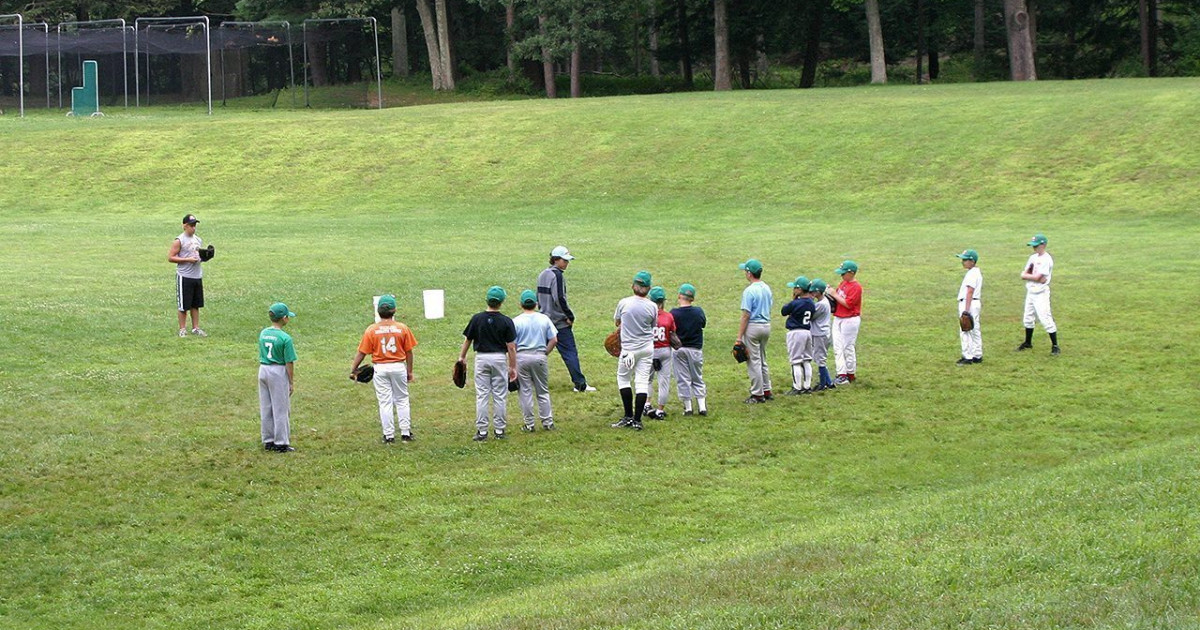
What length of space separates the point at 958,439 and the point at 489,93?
56219 millimetres

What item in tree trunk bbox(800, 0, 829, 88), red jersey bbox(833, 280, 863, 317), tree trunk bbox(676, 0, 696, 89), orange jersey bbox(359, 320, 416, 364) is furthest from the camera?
tree trunk bbox(676, 0, 696, 89)

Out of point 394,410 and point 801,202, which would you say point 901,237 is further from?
point 394,410

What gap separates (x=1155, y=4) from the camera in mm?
67312

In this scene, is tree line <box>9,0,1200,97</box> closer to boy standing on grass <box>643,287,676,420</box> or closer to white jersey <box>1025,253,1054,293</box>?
white jersey <box>1025,253,1054,293</box>

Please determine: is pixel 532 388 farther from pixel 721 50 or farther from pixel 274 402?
pixel 721 50

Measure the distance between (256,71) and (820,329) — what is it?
46628mm

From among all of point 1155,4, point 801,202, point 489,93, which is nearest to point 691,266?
point 801,202

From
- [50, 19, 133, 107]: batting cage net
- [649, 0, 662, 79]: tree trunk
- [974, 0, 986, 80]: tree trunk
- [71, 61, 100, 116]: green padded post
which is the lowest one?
[71, 61, 100, 116]: green padded post

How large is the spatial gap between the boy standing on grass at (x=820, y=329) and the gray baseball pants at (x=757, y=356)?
35.3 inches

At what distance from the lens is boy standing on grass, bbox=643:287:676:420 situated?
17.5 meters

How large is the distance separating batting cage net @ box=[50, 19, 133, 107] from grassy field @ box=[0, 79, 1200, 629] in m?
16.1

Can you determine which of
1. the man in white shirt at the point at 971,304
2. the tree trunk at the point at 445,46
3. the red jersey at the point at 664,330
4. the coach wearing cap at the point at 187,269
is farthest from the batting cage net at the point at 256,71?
the red jersey at the point at 664,330

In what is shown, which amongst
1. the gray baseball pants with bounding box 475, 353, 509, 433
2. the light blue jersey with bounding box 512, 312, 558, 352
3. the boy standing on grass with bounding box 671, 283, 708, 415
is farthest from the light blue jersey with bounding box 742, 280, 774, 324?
the gray baseball pants with bounding box 475, 353, 509, 433

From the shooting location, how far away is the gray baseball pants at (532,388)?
16797 mm
